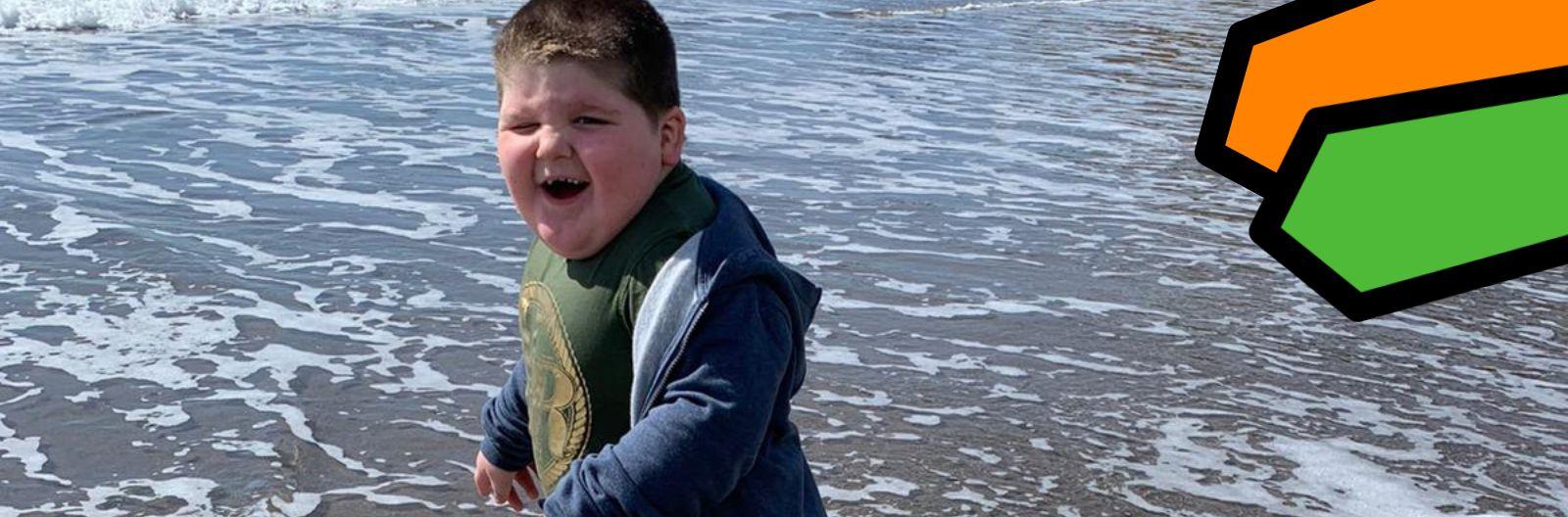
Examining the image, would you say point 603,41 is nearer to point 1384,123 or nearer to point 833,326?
point 1384,123

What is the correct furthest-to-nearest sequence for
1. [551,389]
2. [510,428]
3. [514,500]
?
[514,500] → [510,428] → [551,389]

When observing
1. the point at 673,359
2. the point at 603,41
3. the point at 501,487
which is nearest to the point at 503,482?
the point at 501,487

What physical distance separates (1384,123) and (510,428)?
1631 mm

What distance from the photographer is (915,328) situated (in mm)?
5723

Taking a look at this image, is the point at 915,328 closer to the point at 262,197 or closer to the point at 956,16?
the point at 262,197

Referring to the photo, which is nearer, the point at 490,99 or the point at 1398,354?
the point at 1398,354

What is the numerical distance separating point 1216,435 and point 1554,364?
Answer: 4.77ft

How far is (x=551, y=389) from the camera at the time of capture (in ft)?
8.70

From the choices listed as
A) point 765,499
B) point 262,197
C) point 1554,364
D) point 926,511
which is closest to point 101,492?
point 926,511

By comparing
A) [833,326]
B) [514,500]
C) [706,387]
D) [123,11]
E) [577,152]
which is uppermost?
[577,152]

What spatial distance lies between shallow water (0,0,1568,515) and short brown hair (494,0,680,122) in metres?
1.91

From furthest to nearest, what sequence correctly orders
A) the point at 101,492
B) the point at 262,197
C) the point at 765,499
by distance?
the point at 262,197 → the point at 101,492 → the point at 765,499

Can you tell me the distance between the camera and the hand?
2979mm

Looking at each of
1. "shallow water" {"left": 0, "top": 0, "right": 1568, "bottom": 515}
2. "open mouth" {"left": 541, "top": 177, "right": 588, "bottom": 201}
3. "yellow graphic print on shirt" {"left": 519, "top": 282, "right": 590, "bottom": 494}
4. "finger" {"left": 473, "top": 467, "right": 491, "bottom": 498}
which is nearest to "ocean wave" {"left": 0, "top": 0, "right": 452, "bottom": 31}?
"shallow water" {"left": 0, "top": 0, "right": 1568, "bottom": 515}
